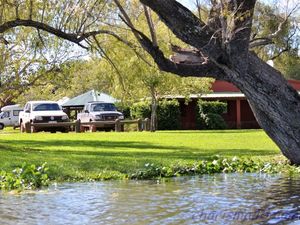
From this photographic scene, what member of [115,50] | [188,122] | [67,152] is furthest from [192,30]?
[188,122]

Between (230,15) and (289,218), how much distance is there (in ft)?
14.3

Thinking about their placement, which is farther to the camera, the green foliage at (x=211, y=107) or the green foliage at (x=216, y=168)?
the green foliage at (x=211, y=107)

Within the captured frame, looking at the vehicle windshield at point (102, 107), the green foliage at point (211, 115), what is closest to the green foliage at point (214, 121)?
the green foliage at point (211, 115)

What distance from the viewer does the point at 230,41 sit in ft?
35.9

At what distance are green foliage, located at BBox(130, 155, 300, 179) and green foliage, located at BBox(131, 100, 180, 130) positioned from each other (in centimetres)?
2746

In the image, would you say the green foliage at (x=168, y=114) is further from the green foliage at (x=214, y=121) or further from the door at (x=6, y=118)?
the door at (x=6, y=118)

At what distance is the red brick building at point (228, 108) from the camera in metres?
44.2

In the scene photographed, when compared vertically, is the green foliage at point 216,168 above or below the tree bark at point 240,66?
below

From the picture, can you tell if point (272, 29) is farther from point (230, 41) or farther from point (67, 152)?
point (67, 152)

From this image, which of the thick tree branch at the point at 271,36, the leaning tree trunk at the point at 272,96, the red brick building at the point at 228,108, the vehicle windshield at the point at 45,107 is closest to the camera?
the leaning tree trunk at the point at 272,96

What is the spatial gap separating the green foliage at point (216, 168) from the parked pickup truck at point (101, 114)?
23.4 m

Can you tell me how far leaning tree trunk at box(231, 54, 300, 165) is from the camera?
11211mm

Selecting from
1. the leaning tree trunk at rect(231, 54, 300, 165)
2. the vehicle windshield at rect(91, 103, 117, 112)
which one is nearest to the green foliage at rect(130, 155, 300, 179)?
the leaning tree trunk at rect(231, 54, 300, 165)

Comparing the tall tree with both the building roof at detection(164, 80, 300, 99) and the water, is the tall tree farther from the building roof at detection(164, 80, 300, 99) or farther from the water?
the building roof at detection(164, 80, 300, 99)
